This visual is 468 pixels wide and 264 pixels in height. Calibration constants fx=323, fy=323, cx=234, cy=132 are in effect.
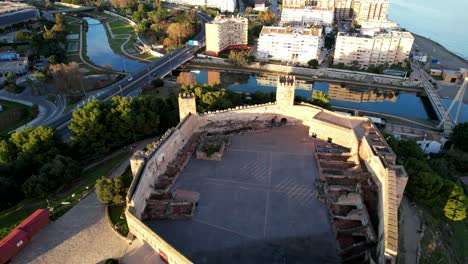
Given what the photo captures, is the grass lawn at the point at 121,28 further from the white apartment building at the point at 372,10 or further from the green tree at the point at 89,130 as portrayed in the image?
the white apartment building at the point at 372,10

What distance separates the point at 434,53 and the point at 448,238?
2144 inches

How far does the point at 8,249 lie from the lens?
15.1m

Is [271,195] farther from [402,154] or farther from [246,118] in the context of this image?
[402,154]

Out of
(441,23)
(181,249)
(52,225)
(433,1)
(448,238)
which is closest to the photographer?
(181,249)

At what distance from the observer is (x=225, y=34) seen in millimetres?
61031

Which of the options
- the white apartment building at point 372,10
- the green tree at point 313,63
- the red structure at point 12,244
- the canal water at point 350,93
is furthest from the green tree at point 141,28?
the red structure at point 12,244

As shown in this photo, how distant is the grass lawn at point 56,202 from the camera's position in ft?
59.6

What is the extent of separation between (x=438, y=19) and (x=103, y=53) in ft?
291

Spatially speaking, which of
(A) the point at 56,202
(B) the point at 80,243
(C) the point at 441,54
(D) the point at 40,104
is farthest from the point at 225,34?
(B) the point at 80,243

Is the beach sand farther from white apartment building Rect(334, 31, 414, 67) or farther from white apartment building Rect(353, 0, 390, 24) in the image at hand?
white apartment building Rect(353, 0, 390, 24)

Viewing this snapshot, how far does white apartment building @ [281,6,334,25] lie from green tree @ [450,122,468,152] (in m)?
48.3

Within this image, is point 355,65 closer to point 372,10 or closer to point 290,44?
point 290,44

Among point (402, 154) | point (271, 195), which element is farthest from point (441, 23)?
point (271, 195)

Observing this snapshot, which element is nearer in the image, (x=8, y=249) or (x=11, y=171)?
(x=8, y=249)
